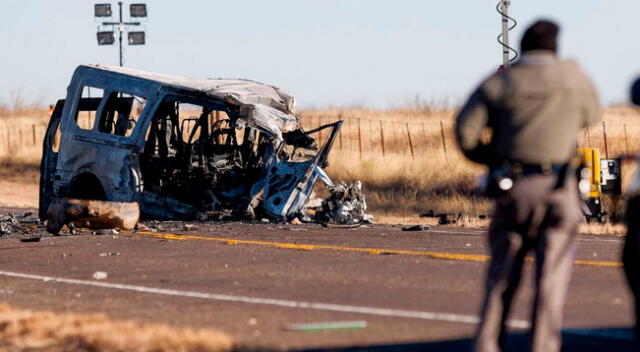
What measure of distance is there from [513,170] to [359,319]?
271 centimetres

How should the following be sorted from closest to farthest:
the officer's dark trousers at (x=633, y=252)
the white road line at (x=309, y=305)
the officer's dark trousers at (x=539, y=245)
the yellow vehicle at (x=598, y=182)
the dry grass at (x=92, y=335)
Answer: the officer's dark trousers at (x=539, y=245) < the officer's dark trousers at (x=633, y=252) < the dry grass at (x=92, y=335) < the white road line at (x=309, y=305) < the yellow vehicle at (x=598, y=182)

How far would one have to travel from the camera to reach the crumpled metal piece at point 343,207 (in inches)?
801

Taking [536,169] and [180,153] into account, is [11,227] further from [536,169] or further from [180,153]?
[536,169]

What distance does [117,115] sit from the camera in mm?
20328

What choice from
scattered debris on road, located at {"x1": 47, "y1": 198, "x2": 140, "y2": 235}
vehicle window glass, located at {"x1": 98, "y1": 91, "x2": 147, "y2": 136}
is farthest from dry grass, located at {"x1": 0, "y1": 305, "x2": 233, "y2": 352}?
vehicle window glass, located at {"x1": 98, "y1": 91, "x2": 147, "y2": 136}

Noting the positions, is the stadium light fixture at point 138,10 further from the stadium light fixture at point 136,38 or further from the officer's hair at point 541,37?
the officer's hair at point 541,37

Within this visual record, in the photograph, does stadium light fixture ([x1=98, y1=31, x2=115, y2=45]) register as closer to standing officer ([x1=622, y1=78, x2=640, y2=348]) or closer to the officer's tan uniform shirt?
standing officer ([x1=622, y1=78, x2=640, y2=348])

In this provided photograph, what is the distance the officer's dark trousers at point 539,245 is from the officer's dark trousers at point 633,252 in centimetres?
59

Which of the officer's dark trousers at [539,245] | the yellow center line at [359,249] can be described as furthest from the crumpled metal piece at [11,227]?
the officer's dark trousers at [539,245]

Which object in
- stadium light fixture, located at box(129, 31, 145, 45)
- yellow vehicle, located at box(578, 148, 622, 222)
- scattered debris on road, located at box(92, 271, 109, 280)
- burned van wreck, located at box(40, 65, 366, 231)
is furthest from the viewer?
stadium light fixture, located at box(129, 31, 145, 45)

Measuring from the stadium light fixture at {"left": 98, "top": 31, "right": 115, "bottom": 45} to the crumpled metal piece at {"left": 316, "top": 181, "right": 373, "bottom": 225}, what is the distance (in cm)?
3436

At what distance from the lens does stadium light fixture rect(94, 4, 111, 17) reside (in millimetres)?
53500

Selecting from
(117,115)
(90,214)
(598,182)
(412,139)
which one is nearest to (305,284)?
(90,214)

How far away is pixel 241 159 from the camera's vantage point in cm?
2069
